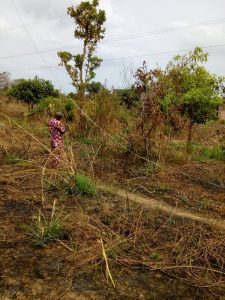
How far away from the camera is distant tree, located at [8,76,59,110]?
25484 mm

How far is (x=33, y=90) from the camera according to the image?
1010 inches

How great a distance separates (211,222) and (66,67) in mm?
17363

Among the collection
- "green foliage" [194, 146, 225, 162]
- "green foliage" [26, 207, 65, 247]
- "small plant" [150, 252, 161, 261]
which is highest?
"green foliage" [26, 207, 65, 247]

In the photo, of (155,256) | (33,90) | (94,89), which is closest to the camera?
(155,256)

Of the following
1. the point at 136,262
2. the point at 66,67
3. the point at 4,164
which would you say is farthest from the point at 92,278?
the point at 66,67

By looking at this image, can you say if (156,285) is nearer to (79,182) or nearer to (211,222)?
(211,222)

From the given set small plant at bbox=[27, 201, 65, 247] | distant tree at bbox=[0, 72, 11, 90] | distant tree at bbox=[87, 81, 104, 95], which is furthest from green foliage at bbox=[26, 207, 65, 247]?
distant tree at bbox=[0, 72, 11, 90]

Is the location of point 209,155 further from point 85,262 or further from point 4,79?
point 4,79

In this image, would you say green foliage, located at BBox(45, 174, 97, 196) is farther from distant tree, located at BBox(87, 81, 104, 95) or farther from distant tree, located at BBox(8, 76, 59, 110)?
distant tree, located at BBox(8, 76, 59, 110)

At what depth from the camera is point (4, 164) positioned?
23.5 feet

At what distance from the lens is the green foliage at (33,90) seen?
25.5 meters

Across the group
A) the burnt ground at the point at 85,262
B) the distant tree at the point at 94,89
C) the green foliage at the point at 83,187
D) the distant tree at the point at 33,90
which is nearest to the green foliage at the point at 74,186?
the green foliage at the point at 83,187

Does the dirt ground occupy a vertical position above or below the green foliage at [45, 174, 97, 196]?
below

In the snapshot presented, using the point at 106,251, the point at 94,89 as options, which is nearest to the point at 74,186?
the point at 106,251
